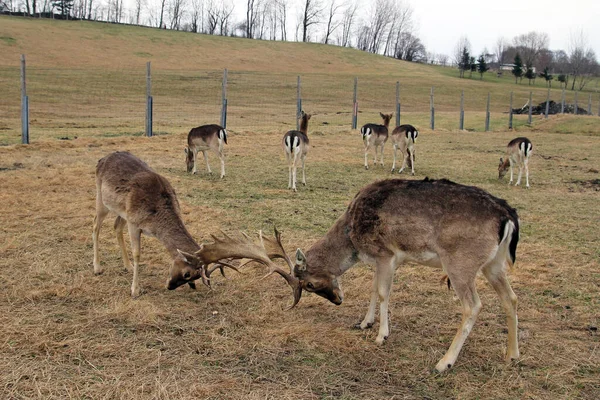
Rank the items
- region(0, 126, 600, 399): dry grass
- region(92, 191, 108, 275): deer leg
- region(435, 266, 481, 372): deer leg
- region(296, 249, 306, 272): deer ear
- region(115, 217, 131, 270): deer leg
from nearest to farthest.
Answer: region(0, 126, 600, 399): dry grass → region(435, 266, 481, 372): deer leg → region(296, 249, 306, 272): deer ear → region(92, 191, 108, 275): deer leg → region(115, 217, 131, 270): deer leg

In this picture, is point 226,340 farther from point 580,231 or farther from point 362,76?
point 362,76

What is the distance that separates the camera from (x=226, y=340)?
210 inches

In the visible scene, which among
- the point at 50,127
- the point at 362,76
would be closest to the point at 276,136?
the point at 50,127

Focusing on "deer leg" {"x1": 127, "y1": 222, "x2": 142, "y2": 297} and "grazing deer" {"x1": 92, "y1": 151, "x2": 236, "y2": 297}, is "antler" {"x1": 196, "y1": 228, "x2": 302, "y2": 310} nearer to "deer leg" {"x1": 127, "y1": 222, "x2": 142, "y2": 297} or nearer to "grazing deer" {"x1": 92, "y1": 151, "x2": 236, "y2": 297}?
"grazing deer" {"x1": 92, "y1": 151, "x2": 236, "y2": 297}

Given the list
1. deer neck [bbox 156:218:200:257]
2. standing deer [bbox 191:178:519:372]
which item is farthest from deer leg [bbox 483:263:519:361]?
deer neck [bbox 156:218:200:257]

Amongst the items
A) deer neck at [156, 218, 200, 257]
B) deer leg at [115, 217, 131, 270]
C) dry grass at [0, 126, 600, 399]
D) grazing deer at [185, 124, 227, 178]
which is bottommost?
dry grass at [0, 126, 600, 399]

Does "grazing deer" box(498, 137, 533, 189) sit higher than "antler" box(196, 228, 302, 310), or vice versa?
"grazing deer" box(498, 137, 533, 189)

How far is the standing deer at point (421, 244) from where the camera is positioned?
4965mm

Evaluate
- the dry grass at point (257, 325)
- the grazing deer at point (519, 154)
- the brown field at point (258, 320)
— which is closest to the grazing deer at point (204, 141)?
the brown field at point (258, 320)

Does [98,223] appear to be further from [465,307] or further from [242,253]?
[465,307]

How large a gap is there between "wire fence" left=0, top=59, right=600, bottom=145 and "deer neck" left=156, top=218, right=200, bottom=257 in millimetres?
14002

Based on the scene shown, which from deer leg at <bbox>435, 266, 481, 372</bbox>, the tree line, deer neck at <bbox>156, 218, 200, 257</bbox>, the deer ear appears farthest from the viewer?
the tree line

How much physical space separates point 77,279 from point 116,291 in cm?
59

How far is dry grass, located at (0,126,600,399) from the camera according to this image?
4.54m
